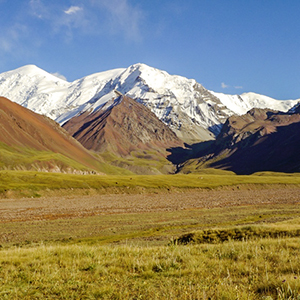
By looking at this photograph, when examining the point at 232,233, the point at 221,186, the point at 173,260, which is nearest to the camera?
the point at 173,260

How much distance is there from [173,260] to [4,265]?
22.9ft

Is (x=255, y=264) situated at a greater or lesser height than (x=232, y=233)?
greater

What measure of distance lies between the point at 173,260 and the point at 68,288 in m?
4.59

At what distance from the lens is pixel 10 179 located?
116 metres

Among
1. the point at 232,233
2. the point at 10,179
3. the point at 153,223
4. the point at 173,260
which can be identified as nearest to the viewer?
the point at 173,260

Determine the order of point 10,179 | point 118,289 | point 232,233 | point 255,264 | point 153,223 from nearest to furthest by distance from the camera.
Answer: point 118,289 < point 255,264 < point 232,233 < point 153,223 < point 10,179

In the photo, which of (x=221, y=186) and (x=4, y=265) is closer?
(x=4, y=265)

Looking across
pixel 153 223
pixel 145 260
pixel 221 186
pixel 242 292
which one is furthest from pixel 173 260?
pixel 221 186

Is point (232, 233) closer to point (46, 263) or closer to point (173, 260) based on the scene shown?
point (173, 260)

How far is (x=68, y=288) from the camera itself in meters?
10.5

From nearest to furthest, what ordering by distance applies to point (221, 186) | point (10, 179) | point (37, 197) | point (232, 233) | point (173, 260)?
point (173, 260) → point (232, 233) → point (37, 197) → point (10, 179) → point (221, 186)

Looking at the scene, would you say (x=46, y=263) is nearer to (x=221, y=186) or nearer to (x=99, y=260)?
(x=99, y=260)

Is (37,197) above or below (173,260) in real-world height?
below

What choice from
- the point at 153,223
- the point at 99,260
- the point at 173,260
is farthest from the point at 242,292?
the point at 153,223
